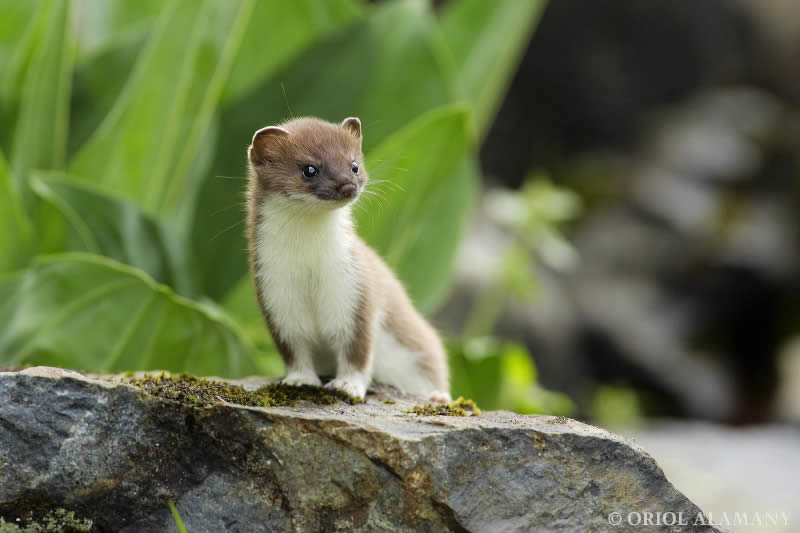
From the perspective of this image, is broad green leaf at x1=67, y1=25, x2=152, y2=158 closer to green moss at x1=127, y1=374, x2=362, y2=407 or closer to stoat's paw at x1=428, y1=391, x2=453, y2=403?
green moss at x1=127, y1=374, x2=362, y2=407

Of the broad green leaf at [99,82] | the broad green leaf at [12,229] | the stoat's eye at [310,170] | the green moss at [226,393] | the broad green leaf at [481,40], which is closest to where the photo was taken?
the green moss at [226,393]

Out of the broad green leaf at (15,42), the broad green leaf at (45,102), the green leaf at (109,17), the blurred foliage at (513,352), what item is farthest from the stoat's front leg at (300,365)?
the green leaf at (109,17)

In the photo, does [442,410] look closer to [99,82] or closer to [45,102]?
[45,102]

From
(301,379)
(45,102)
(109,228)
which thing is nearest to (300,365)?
(301,379)

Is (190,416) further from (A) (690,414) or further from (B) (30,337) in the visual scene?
(A) (690,414)

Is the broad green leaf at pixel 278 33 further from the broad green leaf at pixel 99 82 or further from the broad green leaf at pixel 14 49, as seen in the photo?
the broad green leaf at pixel 14 49

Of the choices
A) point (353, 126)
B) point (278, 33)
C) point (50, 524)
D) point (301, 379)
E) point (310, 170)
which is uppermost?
point (278, 33)

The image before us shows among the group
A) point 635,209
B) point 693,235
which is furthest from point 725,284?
point 635,209
